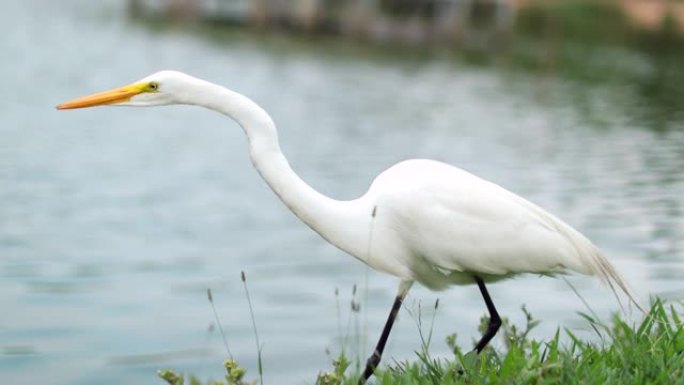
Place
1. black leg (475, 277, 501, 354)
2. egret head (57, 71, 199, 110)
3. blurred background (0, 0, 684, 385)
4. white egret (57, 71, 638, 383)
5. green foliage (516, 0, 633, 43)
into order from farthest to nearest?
green foliage (516, 0, 633, 43), blurred background (0, 0, 684, 385), black leg (475, 277, 501, 354), white egret (57, 71, 638, 383), egret head (57, 71, 199, 110)

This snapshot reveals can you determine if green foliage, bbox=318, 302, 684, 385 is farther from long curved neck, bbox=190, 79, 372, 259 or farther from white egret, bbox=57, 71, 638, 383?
long curved neck, bbox=190, 79, 372, 259

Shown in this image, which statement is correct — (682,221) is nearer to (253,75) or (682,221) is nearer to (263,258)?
(263,258)

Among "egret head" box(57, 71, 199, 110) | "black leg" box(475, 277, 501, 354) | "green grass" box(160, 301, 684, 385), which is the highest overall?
"egret head" box(57, 71, 199, 110)

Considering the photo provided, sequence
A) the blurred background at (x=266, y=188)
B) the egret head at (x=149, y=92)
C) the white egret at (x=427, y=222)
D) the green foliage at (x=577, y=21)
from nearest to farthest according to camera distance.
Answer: the egret head at (x=149, y=92) < the white egret at (x=427, y=222) < the blurred background at (x=266, y=188) < the green foliage at (x=577, y=21)

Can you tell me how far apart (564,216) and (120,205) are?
375 cm

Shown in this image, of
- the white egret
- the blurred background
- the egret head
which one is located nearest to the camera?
the egret head

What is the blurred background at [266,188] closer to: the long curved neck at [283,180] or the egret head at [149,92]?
the long curved neck at [283,180]

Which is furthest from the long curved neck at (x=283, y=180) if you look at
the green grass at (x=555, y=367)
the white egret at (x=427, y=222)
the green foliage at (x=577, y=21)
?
the green foliage at (x=577, y=21)

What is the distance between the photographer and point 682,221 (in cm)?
972

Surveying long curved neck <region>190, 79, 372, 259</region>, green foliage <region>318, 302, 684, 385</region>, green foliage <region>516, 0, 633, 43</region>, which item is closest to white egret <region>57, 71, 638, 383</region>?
long curved neck <region>190, 79, 372, 259</region>

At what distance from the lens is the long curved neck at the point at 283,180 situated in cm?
420

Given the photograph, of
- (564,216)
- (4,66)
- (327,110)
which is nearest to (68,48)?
(4,66)

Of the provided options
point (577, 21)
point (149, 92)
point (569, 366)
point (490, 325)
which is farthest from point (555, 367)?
point (577, 21)

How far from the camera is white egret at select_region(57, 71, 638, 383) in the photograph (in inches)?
167
